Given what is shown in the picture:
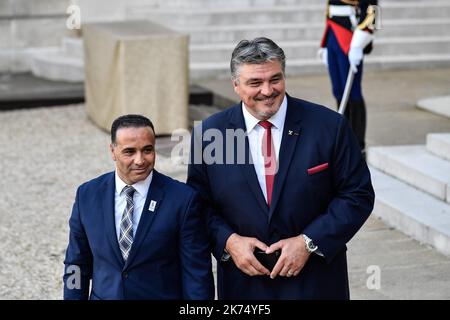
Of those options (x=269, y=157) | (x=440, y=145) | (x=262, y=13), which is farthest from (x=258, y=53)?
(x=262, y=13)

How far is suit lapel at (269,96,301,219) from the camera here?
3875 mm

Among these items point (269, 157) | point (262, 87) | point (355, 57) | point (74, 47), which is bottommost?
point (74, 47)

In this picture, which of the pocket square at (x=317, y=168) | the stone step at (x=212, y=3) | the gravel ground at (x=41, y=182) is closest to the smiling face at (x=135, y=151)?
the pocket square at (x=317, y=168)

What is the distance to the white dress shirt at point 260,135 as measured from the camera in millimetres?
3932

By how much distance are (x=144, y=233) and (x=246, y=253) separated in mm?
375

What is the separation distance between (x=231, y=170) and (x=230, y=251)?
295 mm

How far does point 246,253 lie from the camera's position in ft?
12.6

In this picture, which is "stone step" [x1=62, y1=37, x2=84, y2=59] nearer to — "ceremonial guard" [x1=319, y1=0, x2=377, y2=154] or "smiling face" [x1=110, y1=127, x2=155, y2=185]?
"ceremonial guard" [x1=319, y1=0, x2=377, y2=154]

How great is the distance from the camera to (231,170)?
3.93 meters

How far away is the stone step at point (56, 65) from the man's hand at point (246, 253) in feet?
31.4

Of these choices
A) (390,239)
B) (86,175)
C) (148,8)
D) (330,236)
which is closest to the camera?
(330,236)

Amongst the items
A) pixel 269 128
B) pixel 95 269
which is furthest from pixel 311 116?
pixel 95 269

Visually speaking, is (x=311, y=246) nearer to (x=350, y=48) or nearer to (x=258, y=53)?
(x=258, y=53)

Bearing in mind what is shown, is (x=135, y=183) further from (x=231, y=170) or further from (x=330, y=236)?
(x=330, y=236)
